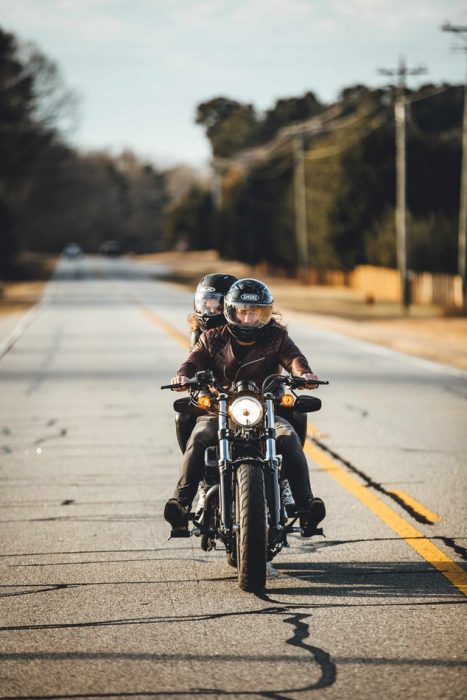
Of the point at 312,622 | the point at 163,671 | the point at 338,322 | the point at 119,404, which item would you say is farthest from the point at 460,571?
the point at 338,322

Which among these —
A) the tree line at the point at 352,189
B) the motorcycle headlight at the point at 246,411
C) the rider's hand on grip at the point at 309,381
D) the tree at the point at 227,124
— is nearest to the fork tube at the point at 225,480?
the motorcycle headlight at the point at 246,411

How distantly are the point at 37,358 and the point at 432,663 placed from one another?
18751 mm

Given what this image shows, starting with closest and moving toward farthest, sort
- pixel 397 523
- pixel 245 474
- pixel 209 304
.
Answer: pixel 245 474 → pixel 209 304 → pixel 397 523

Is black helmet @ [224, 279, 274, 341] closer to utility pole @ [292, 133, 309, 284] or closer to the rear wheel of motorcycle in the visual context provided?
the rear wheel of motorcycle

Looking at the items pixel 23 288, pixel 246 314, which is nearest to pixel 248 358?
pixel 246 314

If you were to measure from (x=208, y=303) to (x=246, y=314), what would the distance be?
1.11m

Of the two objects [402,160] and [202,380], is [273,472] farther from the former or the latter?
[402,160]

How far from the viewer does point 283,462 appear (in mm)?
6793

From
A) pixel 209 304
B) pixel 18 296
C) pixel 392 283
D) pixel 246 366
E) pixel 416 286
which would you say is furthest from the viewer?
pixel 18 296

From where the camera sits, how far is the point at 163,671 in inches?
198

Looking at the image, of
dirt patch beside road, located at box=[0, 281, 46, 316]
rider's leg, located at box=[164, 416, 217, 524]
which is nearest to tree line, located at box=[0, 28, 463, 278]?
dirt patch beside road, located at box=[0, 281, 46, 316]

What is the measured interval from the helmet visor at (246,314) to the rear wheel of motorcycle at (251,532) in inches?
41.8

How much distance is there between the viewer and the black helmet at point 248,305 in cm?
692

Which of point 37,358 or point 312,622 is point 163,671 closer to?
point 312,622
